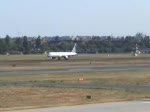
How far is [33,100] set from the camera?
21.5 metres

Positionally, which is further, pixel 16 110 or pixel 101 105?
pixel 101 105

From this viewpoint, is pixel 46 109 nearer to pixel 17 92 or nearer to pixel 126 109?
pixel 126 109

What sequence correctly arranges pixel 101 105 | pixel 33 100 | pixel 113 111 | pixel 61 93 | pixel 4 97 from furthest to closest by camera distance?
pixel 61 93 → pixel 4 97 → pixel 33 100 → pixel 101 105 → pixel 113 111

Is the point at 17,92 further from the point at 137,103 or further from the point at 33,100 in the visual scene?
the point at 137,103

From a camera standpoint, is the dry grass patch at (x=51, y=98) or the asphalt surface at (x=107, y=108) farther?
the dry grass patch at (x=51, y=98)

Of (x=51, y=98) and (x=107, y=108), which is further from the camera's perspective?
(x=51, y=98)

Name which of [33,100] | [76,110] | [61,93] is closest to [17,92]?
[61,93]

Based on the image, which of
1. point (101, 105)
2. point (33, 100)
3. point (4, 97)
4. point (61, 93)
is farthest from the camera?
point (61, 93)

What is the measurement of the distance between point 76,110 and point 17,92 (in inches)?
371

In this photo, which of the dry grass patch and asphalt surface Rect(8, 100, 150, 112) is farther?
the dry grass patch

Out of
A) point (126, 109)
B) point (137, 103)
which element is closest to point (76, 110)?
point (126, 109)

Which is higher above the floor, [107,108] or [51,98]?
[107,108]

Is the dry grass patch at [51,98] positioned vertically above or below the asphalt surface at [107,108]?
below

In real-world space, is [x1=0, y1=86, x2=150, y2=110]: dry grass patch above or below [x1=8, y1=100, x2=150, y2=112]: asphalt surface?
below
